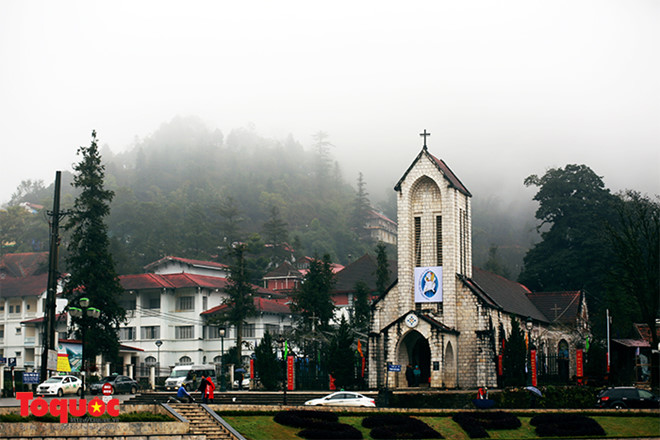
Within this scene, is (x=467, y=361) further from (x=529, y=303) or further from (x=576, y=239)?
(x=576, y=239)

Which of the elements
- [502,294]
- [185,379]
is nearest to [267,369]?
[185,379]

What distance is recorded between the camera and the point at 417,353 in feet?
181

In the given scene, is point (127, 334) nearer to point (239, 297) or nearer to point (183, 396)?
point (239, 297)

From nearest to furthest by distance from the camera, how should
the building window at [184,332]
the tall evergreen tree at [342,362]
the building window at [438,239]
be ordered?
the tall evergreen tree at [342,362], the building window at [438,239], the building window at [184,332]

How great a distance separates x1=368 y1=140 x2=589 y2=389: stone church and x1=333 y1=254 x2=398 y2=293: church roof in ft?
125

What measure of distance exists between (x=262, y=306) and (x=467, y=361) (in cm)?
3298

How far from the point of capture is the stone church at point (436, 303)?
5269 centimetres

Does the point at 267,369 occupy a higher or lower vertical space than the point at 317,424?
higher

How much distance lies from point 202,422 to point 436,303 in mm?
24910

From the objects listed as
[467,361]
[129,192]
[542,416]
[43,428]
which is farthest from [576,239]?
[129,192]

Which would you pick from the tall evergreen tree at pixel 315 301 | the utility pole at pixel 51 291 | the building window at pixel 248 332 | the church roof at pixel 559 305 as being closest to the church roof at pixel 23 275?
the building window at pixel 248 332

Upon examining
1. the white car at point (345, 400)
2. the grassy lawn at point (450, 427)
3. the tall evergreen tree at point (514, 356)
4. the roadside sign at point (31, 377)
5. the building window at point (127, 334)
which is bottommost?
the grassy lawn at point (450, 427)

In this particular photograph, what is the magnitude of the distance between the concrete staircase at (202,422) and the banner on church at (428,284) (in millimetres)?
24026

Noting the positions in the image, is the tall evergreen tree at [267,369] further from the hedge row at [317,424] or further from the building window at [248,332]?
the building window at [248,332]
